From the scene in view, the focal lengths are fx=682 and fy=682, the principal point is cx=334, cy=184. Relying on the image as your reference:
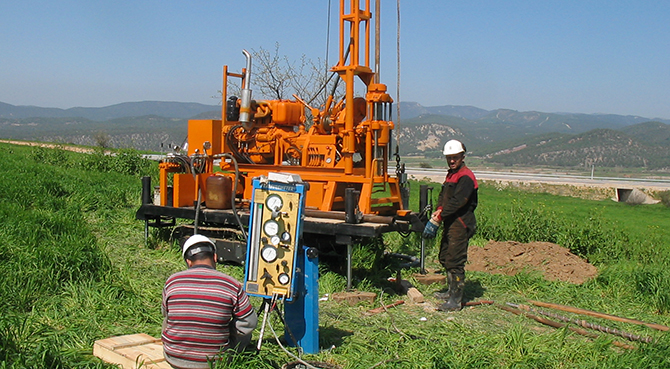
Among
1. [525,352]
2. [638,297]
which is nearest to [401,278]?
[638,297]

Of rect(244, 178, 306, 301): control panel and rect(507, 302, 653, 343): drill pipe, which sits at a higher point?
rect(244, 178, 306, 301): control panel

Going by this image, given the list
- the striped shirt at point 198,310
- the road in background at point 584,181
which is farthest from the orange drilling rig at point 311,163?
the road in background at point 584,181

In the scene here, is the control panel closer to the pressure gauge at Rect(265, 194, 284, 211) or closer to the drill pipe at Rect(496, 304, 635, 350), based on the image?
the pressure gauge at Rect(265, 194, 284, 211)

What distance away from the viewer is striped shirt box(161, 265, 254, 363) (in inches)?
197

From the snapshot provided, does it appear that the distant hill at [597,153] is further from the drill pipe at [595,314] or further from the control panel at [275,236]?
the control panel at [275,236]

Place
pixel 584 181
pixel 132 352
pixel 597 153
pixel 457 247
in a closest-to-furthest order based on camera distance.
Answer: pixel 132 352, pixel 457 247, pixel 584 181, pixel 597 153

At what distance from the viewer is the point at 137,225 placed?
42.9ft

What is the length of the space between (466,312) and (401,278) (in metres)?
1.65

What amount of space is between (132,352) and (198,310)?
38.8 inches

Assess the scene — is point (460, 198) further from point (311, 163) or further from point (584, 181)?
point (584, 181)

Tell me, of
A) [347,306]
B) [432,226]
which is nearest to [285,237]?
[347,306]

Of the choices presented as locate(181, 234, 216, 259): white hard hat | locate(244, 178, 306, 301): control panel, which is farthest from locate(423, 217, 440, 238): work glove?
locate(181, 234, 216, 259): white hard hat

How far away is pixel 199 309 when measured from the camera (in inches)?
197

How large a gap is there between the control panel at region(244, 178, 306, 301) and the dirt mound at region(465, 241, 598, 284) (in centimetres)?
588
